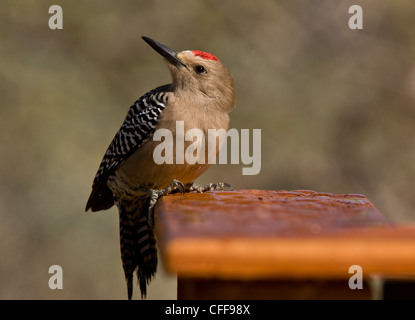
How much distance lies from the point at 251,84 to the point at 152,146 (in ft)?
12.8

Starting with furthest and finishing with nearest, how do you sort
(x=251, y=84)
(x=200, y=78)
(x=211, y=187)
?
(x=251, y=84) < (x=200, y=78) < (x=211, y=187)

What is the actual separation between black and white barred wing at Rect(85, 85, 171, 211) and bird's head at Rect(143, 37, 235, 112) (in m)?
0.17

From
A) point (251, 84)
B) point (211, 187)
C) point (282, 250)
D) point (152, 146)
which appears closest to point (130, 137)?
point (152, 146)

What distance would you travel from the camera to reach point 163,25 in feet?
28.1

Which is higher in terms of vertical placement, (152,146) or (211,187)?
(152,146)

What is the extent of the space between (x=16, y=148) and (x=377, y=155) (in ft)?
13.9

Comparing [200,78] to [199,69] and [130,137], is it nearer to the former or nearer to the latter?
[199,69]

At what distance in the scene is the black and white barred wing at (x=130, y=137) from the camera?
15.7ft

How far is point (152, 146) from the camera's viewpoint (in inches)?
187

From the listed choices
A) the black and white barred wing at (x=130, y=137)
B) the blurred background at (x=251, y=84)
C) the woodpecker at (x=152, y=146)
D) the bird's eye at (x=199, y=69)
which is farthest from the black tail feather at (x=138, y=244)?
the blurred background at (x=251, y=84)

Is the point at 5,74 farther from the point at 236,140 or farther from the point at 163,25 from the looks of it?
the point at 236,140

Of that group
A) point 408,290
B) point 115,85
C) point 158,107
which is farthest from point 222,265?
point 115,85

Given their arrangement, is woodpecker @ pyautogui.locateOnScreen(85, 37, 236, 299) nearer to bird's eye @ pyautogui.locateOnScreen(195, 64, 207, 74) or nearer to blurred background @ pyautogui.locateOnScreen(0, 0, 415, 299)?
bird's eye @ pyautogui.locateOnScreen(195, 64, 207, 74)

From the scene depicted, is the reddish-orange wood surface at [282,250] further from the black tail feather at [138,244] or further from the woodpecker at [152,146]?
the black tail feather at [138,244]
